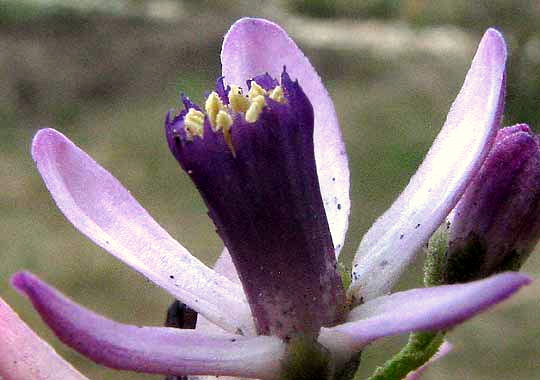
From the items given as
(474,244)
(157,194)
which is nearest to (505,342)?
(157,194)

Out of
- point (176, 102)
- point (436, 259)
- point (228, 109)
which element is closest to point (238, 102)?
point (228, 109)

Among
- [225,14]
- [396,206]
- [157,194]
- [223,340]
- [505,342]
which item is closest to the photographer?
[223,340]

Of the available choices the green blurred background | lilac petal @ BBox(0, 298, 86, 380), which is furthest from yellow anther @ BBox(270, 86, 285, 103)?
the green blurred background

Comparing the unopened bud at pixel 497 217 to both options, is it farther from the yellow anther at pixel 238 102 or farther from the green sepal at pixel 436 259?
the yellow anther at pixel 238 102

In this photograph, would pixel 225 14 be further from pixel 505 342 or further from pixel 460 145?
pixel 460 145

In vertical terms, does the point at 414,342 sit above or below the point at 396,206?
below
